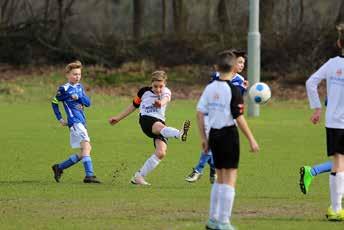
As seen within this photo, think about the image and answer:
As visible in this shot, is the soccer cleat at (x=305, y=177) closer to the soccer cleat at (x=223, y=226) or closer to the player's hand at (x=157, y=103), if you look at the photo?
the player's hand at (x=157, y=103)

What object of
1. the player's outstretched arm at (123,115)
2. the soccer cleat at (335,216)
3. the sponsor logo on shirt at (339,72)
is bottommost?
the soccer cleat at (335,216)

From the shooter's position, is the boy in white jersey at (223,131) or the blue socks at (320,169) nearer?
the boy in white jersey at (223,131)

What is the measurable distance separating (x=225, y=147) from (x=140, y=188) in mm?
3369

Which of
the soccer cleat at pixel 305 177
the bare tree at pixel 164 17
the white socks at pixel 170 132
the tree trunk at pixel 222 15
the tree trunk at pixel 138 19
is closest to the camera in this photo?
the soccer cleat at pixel 305 177

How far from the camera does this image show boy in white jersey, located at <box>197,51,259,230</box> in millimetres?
8531

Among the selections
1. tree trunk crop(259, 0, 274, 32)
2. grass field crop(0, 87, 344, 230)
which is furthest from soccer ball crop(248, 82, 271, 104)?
tree trunk crop(259, 0, 274, 32)

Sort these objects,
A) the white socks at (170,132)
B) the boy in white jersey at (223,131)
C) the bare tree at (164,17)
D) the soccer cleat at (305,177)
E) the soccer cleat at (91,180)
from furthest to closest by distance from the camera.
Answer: the bare tree at (164,17)
the soccer cleat at (91,180)
the white socks at (170,132)
the soccer cleat at (305,177)
the boy in white jersey at (223,131)

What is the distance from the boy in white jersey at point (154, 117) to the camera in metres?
12.2

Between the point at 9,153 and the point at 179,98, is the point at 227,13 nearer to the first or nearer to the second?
the point at 179,98

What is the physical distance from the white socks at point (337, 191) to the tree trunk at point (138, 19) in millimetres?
30591

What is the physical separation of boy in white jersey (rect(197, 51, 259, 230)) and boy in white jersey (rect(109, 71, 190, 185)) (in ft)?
11.3

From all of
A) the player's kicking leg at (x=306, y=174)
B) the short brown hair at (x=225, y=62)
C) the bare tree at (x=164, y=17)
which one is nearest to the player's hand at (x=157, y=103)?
the player's kicking leg at (x=306, y=174)

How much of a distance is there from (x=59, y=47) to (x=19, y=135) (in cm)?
1926

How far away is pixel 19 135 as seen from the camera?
19438mm
